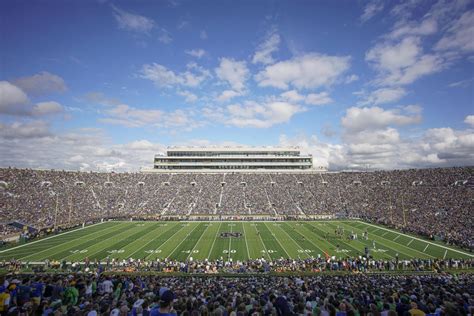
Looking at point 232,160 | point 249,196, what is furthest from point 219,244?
point 232,160

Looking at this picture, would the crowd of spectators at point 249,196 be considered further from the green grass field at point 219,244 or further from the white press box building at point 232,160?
the white press box building at point 232,160

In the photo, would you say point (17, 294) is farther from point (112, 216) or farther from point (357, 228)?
point (112, 216)

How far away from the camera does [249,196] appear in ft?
198

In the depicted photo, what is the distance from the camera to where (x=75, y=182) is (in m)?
58.6

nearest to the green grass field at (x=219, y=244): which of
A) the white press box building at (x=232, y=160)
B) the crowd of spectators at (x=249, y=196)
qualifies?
the crowd of spectators at (x=249, y=196)

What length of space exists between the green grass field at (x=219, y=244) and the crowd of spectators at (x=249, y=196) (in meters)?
5.46

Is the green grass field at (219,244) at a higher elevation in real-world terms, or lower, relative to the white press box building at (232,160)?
lower

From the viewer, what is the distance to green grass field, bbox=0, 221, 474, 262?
26734 millimetres

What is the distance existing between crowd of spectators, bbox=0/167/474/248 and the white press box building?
28.0ft

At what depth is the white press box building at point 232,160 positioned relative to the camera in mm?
81000

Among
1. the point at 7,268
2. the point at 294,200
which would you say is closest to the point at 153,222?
the point at 7,268

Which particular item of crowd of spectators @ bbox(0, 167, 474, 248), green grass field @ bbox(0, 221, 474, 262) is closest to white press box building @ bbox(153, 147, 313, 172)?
crowd of spectators @ bbox(0, 167, 474, 248)

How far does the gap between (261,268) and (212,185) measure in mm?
45473

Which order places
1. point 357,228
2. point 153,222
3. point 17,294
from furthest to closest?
point 153,222
point 357,228
point 17,294
